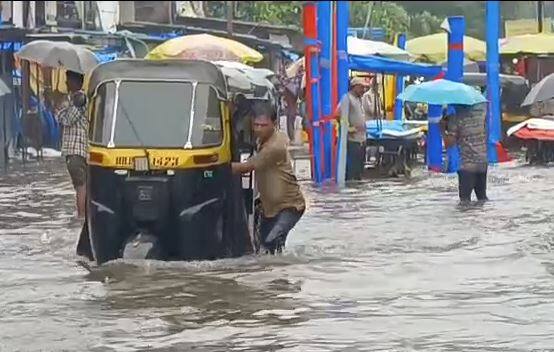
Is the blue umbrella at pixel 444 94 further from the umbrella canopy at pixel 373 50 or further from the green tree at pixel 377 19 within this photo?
the green tree at pixel 377 19

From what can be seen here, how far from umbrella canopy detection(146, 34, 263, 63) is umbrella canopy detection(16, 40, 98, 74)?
461cm

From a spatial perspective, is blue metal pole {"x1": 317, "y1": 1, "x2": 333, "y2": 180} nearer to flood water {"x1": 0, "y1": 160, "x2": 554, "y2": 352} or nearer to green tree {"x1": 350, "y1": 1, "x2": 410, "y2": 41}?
flood water {"x1": 0, "y1": 160, "x2": 554, "y2": 352}

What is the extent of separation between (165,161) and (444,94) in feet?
23.3

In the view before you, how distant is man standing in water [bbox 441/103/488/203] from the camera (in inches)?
655

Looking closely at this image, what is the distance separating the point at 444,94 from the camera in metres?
17.8

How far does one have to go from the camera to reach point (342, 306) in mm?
10016

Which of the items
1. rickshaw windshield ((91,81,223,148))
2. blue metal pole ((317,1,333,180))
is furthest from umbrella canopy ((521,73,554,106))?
rickshaw windshield ((91,81,223,148))

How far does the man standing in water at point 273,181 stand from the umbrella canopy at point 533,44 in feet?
47.6

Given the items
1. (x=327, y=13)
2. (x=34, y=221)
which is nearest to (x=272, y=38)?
(x=327, y=13)

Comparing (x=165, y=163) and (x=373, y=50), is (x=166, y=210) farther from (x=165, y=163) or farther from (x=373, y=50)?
(x=373, y=50)

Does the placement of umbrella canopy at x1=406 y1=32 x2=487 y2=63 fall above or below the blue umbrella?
above

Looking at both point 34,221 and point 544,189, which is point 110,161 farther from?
point 544,189

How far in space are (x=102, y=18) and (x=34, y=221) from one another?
89.0ft

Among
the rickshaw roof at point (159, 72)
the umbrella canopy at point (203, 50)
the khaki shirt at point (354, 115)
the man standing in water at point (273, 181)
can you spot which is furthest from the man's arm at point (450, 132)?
the umbrella canopy at point (203, 50)
